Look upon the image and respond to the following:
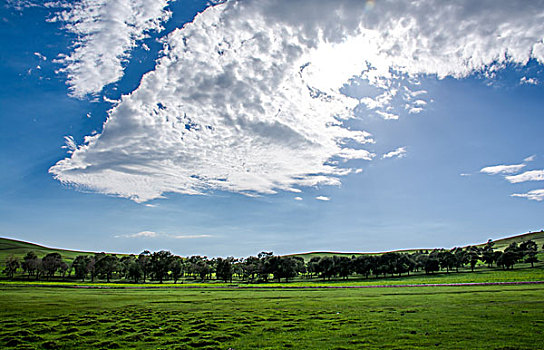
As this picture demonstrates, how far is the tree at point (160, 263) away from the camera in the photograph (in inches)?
6968

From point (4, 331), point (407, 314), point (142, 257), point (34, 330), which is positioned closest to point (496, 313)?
point (407, 314)

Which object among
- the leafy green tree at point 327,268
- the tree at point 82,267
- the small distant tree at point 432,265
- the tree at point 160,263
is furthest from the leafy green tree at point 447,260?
the tree at point 82,267

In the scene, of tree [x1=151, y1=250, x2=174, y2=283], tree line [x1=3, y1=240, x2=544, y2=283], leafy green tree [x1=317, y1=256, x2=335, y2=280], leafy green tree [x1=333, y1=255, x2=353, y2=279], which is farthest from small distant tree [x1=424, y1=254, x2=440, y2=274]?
tree [x1=151, y1=250, x2=174, y2=283]

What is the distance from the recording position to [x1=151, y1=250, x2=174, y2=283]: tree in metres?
177

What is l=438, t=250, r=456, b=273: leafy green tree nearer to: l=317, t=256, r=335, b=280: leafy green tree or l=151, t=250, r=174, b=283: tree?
l=317, t=256, r=335, b=280: leafy green tree

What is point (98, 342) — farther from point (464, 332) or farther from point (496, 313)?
point (496, 313)

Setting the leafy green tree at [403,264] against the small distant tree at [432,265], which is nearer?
the leafy green tree at [403,264]

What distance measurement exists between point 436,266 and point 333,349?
162m

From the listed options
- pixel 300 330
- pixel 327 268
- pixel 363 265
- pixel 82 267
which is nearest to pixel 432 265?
pixel 363 265

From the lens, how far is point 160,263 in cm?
17875

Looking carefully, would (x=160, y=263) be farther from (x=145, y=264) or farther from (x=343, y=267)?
(x=343, y=267)

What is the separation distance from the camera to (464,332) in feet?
75.5

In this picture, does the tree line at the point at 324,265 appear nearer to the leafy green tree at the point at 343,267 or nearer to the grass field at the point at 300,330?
the leafy green tree at the point at 343,267

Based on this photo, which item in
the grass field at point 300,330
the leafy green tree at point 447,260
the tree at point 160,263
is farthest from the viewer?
the tree at point 160,263
